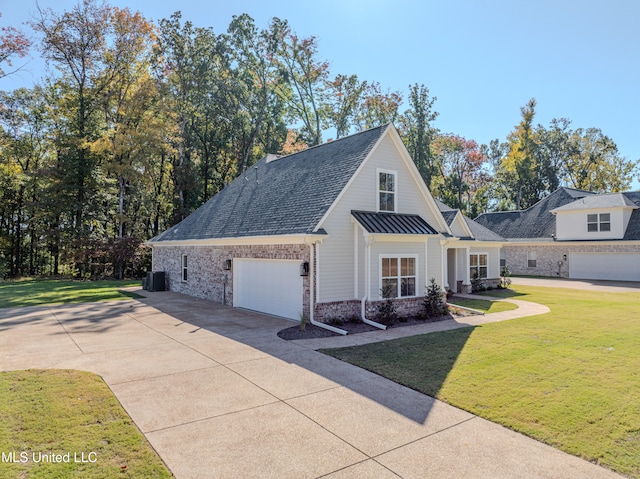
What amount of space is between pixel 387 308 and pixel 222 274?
756 centimetres

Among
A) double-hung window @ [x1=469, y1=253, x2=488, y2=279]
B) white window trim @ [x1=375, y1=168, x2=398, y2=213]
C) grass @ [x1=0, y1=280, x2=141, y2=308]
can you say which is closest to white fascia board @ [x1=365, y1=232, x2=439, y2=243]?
white window trim @ [x1=375, y1=168, x2=398, y2=213]

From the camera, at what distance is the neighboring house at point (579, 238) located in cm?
2620

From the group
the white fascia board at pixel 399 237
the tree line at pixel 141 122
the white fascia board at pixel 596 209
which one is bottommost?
the white fascia board at pixel 399 237

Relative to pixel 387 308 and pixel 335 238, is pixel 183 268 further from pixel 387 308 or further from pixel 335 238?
pixel 387 308

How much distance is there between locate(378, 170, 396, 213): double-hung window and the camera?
13.2 meters

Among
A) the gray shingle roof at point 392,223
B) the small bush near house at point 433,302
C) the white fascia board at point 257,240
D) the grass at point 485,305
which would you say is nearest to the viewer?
the white fascia board at point 257,240

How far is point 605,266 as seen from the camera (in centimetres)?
2695

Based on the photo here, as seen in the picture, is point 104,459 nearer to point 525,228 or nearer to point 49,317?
point 49,317

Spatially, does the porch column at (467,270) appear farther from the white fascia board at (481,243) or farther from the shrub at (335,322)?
the shrub at (335,322)

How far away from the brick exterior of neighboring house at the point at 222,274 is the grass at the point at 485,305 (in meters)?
3.35

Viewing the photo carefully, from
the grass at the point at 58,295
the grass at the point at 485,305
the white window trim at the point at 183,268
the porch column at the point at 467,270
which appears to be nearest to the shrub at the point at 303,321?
the grass at the point at 485,305

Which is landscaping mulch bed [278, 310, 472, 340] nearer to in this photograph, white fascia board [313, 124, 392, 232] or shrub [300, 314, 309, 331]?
shrub [300, 314, 309, 331]

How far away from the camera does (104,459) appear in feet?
13.6

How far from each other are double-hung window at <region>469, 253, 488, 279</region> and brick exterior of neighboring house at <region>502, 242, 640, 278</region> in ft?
36.6
